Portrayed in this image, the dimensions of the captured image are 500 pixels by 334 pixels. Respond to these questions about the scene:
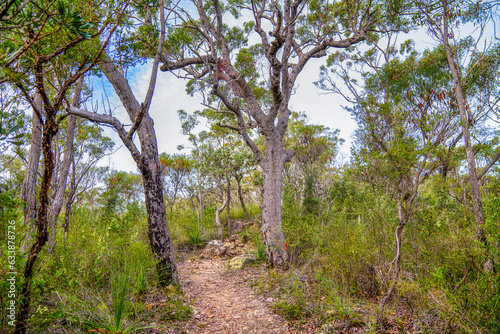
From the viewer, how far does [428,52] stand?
8.16 meters

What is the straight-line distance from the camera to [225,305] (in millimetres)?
4742

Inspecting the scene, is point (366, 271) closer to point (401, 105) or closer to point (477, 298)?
point (477, 298)

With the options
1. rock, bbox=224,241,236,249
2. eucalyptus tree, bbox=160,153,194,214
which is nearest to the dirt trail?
rock, bbox=224,241,236,249

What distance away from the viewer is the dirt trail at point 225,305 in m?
3.75

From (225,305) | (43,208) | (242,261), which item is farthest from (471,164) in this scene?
(242,261)

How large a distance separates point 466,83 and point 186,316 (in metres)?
6.96

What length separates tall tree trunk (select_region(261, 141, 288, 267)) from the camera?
6.73 meters

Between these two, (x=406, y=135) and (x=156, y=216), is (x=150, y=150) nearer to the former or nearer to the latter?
(x=156, y=216)

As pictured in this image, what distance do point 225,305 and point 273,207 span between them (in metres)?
2.96

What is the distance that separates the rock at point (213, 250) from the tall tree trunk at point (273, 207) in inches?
76.3

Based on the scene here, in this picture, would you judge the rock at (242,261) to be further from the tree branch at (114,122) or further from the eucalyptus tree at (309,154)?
the tree branch at (114,122)

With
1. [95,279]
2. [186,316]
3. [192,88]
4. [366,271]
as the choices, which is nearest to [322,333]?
[366,271]

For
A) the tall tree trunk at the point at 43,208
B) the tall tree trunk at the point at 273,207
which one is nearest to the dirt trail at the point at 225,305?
the tall tree trunk at the point at 273,207

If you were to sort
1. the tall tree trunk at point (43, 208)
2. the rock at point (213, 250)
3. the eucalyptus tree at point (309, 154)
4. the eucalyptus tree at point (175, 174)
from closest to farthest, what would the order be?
the tall tree trunk at point (43, 208) → the rock at point (213, 250) → the eucalyptus tree at point (309, 154) → the eucalyptus tree at point (175, 174)
